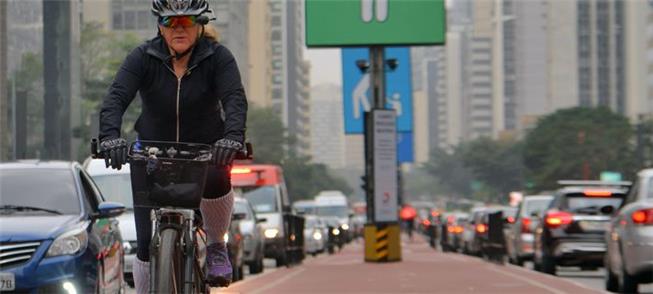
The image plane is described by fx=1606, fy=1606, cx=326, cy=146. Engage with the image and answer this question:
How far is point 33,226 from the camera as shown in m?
11.3

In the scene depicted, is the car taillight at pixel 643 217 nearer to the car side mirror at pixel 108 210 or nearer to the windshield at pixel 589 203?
the car side mirror at pixel 108 210

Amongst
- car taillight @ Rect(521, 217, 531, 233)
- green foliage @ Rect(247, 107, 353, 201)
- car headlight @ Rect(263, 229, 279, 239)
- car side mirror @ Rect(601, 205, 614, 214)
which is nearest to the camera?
car side mirror @ Rect(601, 205, 614, 214)

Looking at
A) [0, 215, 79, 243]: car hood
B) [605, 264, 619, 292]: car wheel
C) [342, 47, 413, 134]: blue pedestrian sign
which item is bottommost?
[605, 264, 619, 292]: car wheel

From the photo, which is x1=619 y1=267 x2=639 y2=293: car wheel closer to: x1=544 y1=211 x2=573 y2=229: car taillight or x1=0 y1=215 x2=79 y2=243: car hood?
x1=0 y1=215 x2=79 y2=243: car hood

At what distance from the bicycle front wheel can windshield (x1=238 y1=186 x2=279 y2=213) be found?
27.8 meters

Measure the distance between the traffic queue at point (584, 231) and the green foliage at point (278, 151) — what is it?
7092 cm

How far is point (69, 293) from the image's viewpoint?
11.0 m

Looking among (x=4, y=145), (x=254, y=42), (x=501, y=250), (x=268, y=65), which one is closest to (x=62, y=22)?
(x=4, y=145)

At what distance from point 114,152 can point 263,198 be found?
2844cm

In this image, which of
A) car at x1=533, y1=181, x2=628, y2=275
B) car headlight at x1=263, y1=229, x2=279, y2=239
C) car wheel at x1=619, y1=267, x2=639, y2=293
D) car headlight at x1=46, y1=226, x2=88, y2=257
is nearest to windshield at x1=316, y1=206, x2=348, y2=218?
car headlight at x1=263, y1=229, x2=279, y2=239

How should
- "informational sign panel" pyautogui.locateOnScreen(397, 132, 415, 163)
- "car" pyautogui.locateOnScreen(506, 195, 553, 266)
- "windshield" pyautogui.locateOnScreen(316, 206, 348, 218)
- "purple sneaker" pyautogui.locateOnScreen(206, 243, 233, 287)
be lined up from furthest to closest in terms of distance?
"windshield" pyautogui.locateOnScreen(316, 206, 348, 218), "informational sign panel" pyautogui.locateOnScreen(397, 132, 415, 163), "car" pyautogui.locateOnScreen(506, 195, 553, 266), "purple sneaker" pyautogui.locateOnScreen(206, 243, 233, 287)

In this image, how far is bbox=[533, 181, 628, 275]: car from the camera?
24734 mm

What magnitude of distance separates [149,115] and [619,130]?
10464 cm

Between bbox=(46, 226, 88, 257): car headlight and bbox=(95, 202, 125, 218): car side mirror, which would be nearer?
bbox=(46, 226, 88, 257): car headlight
